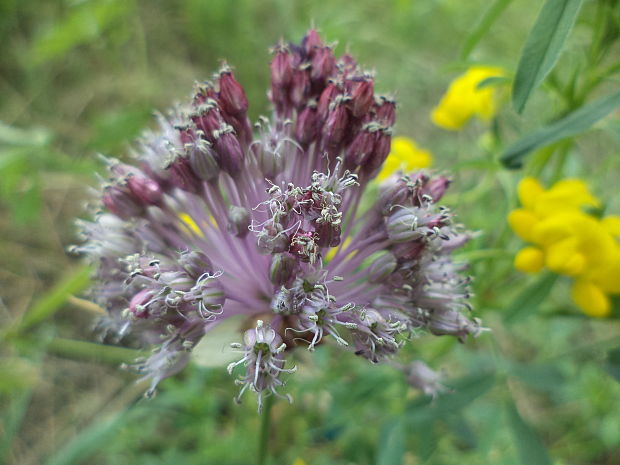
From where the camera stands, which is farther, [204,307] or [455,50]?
[455,50]

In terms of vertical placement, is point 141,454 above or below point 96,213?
below

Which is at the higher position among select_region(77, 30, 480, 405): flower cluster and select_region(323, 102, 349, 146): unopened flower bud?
select_region(323, 102, 349, 146): unopened flower bud

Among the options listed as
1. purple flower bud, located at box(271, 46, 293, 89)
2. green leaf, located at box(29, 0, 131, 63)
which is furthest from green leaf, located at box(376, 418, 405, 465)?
green leaf, located at box(29, 0, 131, 63)

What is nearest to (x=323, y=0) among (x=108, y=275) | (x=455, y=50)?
(x=455, y=50)

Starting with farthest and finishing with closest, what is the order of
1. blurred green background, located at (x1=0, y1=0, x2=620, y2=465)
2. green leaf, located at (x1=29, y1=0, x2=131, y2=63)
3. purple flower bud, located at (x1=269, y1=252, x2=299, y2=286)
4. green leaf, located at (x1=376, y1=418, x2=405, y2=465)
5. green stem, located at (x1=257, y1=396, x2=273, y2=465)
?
green leaf, located at (x1=29, y1=0, x2=131, y2=63) < blurred green background, located at (x1=0, y1=0, x2=620, y2=465) < green leaf, located at (x1=376, y1=418, x2=405, y2=465) < green stem, located at (x1=257, y1=396, x2=273, y2=465) < purple flower bud, located at (x1=269, y1=252, x2=299, y2=286)

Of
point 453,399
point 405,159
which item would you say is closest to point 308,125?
point 405,159

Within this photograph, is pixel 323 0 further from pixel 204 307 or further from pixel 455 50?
pixel 204 307

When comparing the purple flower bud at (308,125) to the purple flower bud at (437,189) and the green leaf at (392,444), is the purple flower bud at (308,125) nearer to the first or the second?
the purple flower bud at (437,189)

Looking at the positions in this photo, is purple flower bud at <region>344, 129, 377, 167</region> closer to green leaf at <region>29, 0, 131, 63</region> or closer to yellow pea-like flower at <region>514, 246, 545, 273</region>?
yellow pea-like flower at <region>514, 246, 545, 273</region>
